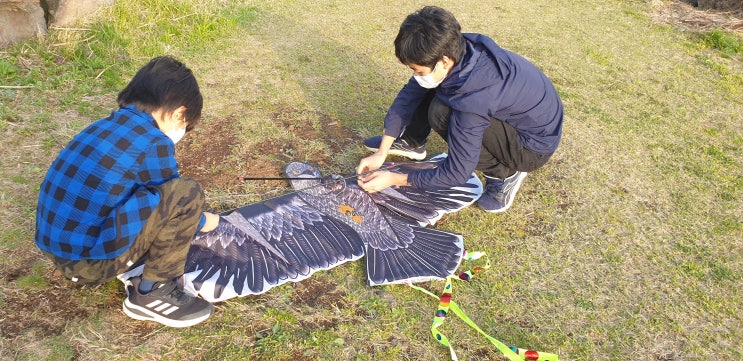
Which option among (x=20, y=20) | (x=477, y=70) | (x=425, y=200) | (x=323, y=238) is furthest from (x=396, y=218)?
(x=20, y=20)

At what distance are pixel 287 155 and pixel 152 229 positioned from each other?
4.44 feet

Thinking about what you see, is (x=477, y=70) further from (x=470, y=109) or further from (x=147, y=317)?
(x=147, y=317)

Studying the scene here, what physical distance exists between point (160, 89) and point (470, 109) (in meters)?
1.34

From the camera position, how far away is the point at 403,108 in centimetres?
303

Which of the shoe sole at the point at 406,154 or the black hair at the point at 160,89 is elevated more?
the black hair at the point at 160,89

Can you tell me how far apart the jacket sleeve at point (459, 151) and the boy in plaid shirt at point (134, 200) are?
1.15 meters

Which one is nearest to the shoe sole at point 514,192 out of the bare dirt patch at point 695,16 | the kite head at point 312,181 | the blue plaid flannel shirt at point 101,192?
the kite head at point 312,181

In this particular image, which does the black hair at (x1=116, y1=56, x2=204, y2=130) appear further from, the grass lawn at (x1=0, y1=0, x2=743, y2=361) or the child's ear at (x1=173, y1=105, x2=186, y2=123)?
the grass lawn at (x1=0, y1=0, x2=743, y2=361)

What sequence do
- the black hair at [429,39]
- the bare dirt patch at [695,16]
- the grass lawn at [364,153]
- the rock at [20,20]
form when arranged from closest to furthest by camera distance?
the grass lawn at [364,153]
the black hair at [429,39]
the rock at [20,20]
the bare dirt patch at [695,16]

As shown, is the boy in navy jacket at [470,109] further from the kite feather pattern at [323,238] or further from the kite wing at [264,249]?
the kite wing at [264,249]

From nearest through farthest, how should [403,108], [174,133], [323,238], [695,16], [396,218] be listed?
[174,133] < [323,238] < [396,218] < [403,108] < [695,16]

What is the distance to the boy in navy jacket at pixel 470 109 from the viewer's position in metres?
2.42

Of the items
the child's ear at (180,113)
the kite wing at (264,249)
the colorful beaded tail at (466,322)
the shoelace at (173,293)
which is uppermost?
the child's ear at (180,113)

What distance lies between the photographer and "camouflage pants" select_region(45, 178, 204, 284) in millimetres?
1897
